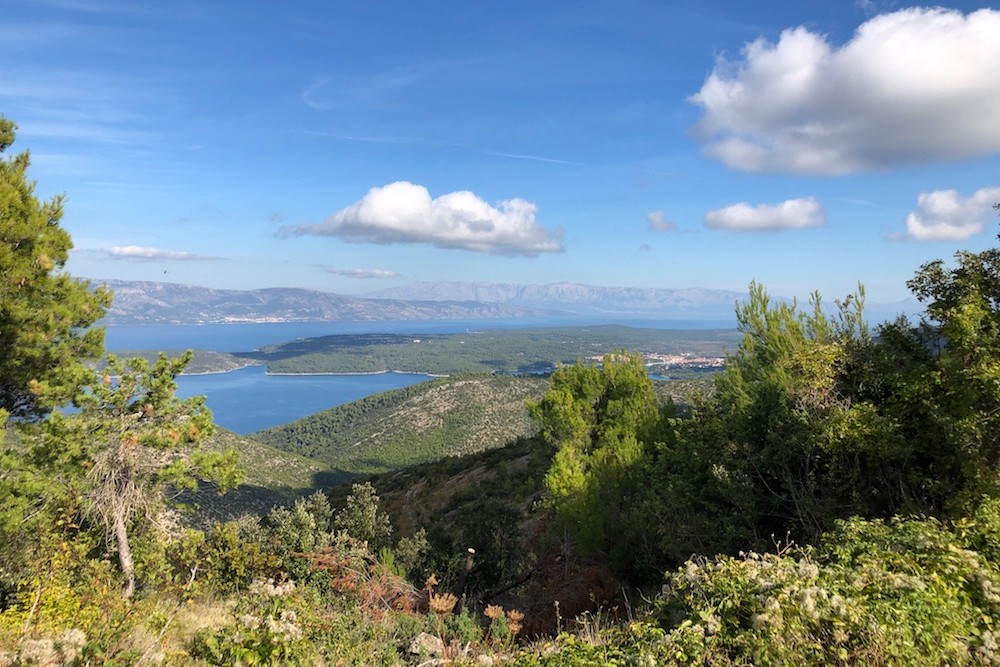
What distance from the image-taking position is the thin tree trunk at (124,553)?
8.61 meters

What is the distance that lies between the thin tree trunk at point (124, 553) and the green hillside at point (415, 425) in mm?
77357

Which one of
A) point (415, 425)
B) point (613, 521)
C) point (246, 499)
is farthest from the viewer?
point (415, 425)

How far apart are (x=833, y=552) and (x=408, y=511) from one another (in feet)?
101

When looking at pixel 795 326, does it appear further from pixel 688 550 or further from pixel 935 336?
pixel 688 550

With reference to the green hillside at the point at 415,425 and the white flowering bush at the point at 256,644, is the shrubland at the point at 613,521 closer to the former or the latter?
the white flowering bush at the point at 256,644

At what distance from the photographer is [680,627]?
4488 mm

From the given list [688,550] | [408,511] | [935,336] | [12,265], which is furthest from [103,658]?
[408,511]

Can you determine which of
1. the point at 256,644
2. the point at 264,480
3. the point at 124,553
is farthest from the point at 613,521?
the point at 264,480

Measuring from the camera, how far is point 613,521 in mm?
16203

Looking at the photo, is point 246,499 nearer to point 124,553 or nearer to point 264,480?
point 264,480

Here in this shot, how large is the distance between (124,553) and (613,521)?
1260 centimetres

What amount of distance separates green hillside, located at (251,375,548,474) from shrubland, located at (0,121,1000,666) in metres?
71.2

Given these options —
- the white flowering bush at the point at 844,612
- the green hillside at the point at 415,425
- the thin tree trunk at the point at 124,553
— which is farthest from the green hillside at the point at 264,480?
the white flowering bush at the point at 844,612

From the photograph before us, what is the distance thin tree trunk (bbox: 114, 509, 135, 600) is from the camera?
28.2 feet
